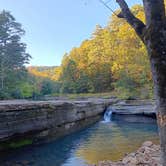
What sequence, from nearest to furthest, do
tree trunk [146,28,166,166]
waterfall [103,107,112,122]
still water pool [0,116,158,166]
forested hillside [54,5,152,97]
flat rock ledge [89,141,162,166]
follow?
tree trunk [146,28,166,166] < flat rock ledge [89,141,162,166] < still water pool [0,116,158,166] < waterfall [103,107,112,122] < forested hillside [54,5,152,97]

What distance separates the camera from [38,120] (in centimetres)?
931

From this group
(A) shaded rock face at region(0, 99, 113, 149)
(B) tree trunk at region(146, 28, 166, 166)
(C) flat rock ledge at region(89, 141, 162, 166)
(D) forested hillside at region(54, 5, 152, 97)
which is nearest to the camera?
(B) tree trunk at region(146, 28, 166, 166)

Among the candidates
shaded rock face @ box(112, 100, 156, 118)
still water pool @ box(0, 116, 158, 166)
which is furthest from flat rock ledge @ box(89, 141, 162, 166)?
shaded rock face @ box(112, 100, 156, 118)

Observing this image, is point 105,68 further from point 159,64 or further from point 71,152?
point 159,64

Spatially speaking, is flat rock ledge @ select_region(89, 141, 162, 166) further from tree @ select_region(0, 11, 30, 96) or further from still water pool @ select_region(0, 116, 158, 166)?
tree @ select_region(0, 11, 30, 96)

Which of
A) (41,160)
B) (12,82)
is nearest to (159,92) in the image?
(41,160)

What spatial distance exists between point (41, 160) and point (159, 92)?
505 centimetres

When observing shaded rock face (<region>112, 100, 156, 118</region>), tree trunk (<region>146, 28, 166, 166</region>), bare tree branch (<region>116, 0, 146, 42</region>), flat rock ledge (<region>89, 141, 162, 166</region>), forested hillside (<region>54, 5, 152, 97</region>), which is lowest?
flat rock ledge (<region>89, 141, 162, 166</region>)

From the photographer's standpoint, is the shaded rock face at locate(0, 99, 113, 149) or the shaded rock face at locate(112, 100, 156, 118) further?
the shaded rock face at locate(112, 100, 156, 118)

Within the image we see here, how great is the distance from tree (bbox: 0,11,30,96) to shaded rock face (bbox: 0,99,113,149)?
19.2m

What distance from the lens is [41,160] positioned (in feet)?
24.0

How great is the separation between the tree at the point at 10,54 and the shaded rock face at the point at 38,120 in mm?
19185

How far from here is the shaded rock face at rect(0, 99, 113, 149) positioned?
7645mm

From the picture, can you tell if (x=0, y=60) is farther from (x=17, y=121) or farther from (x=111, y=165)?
(x=111, y=165)
